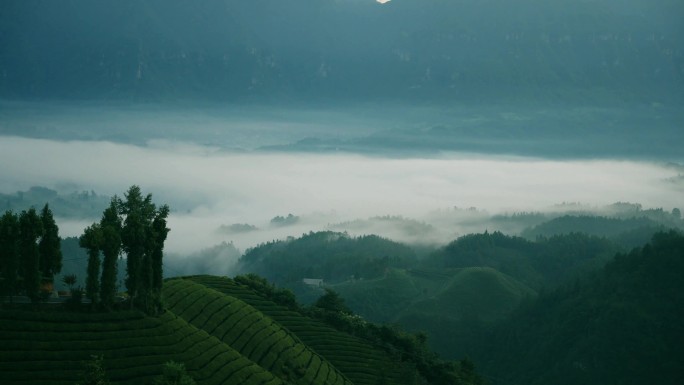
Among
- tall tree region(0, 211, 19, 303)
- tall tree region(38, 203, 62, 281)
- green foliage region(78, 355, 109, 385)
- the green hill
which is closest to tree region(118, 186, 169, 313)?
tall tree region(38, 203, 62, 281)

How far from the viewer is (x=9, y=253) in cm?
6469

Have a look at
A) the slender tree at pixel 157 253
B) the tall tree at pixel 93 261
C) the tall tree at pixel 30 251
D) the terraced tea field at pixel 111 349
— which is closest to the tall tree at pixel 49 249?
the tall tree at pixel 30 251

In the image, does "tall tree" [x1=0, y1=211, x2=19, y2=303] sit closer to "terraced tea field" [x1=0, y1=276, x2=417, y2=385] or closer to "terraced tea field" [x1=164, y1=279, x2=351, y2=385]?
"terraced tea field" [x1=0, y1=276, x2=417, y2=385]

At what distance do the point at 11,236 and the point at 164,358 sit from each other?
16.2 m

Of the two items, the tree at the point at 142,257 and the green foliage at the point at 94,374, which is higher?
the tree at the point at 142,257

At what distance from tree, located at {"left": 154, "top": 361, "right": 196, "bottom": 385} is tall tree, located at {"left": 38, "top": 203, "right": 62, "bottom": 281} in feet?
53.7

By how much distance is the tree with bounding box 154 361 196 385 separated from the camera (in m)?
58.2

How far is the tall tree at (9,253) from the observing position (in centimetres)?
6362

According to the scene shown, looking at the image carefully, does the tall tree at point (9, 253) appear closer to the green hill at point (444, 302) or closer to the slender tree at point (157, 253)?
the slender tree at point (157, 253)

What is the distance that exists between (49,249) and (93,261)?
576 centimetres

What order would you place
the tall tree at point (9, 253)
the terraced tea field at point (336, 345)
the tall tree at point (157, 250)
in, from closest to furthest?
the tall tree at point (9, 253), the tall tree at point (157, 250), the terraced tea field at point (336, 345)

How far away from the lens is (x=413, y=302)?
175 m

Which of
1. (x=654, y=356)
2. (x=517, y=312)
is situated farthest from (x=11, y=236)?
(x=517, y=312)

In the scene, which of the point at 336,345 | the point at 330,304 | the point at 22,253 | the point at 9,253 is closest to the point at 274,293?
Result: the point at 330,304
